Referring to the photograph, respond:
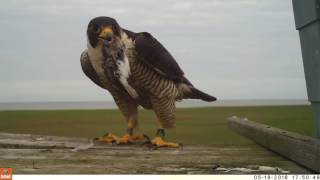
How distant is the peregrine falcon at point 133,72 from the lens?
2.09 metres

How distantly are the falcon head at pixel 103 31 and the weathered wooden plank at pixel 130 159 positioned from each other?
1.84ft

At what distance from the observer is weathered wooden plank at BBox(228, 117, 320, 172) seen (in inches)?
62.6

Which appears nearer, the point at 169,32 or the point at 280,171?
the point at 280,171

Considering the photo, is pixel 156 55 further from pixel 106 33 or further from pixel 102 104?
pixel 102 104

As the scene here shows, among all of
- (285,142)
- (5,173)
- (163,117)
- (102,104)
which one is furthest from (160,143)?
(5,173)

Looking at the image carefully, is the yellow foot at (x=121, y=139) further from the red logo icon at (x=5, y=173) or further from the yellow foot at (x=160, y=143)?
the red logo icon at (x=5, y=173)

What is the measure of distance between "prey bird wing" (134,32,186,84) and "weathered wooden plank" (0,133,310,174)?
1.38 feet

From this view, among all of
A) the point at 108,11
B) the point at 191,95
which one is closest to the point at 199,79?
the point at 191,95

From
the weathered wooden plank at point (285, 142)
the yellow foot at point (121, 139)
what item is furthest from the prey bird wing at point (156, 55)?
the weathered wooden plank at point (285, 142)

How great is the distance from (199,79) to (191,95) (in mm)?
101

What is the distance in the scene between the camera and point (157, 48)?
211cm

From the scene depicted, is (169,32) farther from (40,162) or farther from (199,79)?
(40,162)

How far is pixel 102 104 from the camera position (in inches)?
90.4

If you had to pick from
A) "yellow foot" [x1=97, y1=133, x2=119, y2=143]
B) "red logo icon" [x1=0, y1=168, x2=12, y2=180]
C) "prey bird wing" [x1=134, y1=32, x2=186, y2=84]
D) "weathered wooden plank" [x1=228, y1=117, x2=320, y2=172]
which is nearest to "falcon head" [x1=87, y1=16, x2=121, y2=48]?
"prey bird wing" [x1=134, y1=32, x2=186, y2=84]
